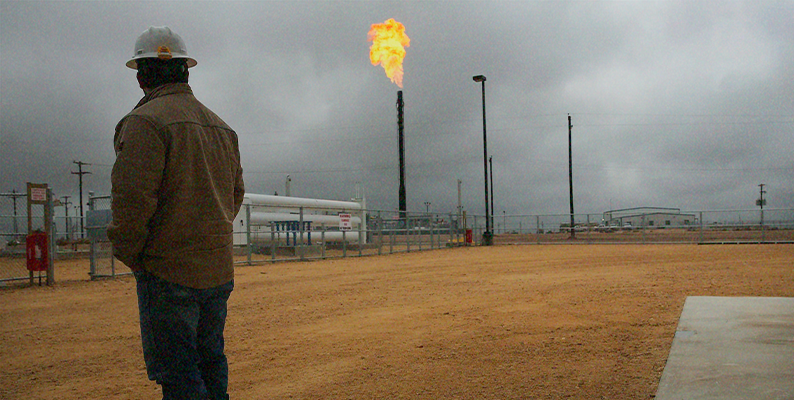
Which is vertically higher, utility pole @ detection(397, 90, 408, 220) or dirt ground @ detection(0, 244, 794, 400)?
utility pole @ detection(397, 90, 408, 220)

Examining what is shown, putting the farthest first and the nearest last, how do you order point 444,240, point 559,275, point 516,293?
point 444,240 < point 559,275 < point 516,293

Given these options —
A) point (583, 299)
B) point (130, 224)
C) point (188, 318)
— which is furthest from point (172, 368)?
point (583, 299)

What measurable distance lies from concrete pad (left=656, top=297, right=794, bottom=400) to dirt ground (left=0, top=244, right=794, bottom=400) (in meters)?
0.22

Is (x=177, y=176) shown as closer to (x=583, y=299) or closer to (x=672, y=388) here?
(x=672, y=388)

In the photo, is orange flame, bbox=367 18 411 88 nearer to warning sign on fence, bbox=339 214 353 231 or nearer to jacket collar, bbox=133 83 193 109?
warning sign on fence, bbox=339 214 353 231

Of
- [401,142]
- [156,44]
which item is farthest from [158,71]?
[401,142]

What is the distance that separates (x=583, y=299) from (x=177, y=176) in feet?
22.4

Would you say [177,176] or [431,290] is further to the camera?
[431,290]

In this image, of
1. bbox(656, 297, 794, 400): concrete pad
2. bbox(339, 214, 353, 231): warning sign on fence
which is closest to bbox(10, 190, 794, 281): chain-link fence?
bbox(339, 214, 353, 231): warning sign on fence

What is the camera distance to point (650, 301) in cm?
768

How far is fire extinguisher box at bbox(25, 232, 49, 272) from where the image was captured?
11.5 m

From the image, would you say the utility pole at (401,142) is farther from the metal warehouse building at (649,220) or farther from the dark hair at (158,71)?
the dark hair at (158,71)

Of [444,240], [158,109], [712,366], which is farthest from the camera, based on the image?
[444,240]

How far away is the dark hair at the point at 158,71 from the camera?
8.86 feet
